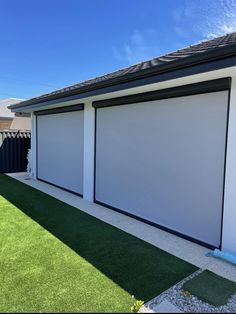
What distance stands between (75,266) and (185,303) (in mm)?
1495

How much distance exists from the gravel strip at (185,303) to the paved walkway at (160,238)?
0.68m

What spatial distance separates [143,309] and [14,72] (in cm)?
2556

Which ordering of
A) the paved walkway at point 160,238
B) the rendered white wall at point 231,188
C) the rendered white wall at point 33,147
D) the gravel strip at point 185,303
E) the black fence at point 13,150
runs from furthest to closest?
the black fence at point 13,150
the rendered white wall at point 33,147
the rendered white wall at point 231,188
the paved walkway at point 160,238
the gravel strip at point 185,303

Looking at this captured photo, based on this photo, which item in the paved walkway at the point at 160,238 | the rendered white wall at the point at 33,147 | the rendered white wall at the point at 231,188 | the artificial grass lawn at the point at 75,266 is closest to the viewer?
the artificial grass lawn at the point at 75,266

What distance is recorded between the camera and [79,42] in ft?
47.3

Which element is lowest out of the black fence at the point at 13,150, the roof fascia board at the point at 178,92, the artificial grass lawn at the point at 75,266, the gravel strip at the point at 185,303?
the artificial grass lawn at the point at 75,266

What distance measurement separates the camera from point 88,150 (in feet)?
23.3

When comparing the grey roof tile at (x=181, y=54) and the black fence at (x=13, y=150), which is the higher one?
the grey roof tile at (x=181, y=54)

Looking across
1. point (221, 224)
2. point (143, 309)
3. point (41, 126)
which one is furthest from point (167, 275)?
point (41, 126)

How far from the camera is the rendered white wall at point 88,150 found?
6906mm

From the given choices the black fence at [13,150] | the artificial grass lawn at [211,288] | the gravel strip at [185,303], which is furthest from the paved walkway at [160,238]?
the black fence at [13,150]

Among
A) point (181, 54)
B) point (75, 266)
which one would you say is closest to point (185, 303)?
point (75, 266)

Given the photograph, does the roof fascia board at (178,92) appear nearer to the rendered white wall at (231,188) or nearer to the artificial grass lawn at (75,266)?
the rendered white wall at (231,188)

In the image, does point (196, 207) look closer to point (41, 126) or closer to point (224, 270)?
point (224, 270)
